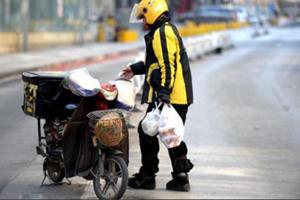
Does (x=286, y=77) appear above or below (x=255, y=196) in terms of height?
below

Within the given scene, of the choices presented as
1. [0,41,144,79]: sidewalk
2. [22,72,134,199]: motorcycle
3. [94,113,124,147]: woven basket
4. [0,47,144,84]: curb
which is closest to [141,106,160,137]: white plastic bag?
[22,72,134,199]: motorcycle

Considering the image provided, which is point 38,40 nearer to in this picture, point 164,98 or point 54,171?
point 54,171

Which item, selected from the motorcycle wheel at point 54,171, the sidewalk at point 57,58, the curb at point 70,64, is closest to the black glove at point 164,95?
the motorcycle wheel at point 54,171

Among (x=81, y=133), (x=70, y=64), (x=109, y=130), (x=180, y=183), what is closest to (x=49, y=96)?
(x=81, y=133)

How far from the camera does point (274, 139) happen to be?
11.2 m

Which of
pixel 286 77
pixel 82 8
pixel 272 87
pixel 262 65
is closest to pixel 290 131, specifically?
pixel 272 87

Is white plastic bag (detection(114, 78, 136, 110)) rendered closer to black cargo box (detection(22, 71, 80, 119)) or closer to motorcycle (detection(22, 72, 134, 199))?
motorcycle (detection(22, 72, 134, 199))

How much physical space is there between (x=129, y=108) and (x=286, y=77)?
15245mm

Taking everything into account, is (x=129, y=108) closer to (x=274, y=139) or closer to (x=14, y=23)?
(x=274, y=139)

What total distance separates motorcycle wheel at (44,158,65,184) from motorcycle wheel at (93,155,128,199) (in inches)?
31.0

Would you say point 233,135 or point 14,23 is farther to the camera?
point 14,23

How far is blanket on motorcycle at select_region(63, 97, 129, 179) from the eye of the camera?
24.1 ft

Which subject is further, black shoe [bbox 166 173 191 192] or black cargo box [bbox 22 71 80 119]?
black cargo box [bbox 22 71 80 119]

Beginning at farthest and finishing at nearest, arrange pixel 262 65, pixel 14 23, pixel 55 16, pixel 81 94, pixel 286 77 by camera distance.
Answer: pixel 55 16 → pixel 14 23 → pixel 262 65 → pixel 286 77 → pixel 81 94
